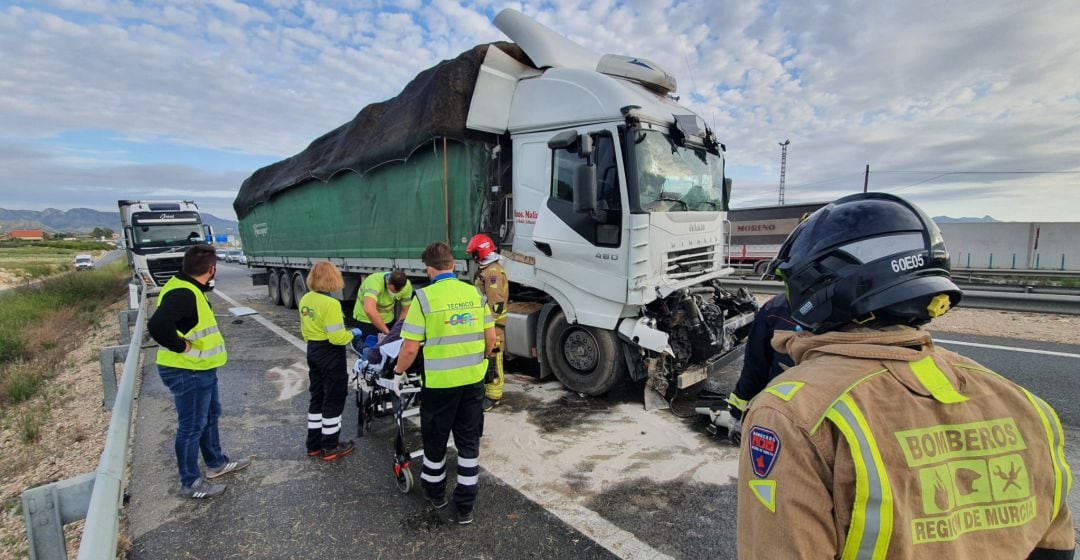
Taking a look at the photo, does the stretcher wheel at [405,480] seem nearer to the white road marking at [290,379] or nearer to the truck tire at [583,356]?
the truck tire at [583,356]

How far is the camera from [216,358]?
3412mm

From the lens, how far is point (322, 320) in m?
3.77

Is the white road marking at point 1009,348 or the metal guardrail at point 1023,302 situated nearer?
the white road marking at point 1009,348

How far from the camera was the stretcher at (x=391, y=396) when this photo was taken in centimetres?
332

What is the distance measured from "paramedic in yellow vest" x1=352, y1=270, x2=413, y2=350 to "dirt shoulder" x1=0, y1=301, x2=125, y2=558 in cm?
250

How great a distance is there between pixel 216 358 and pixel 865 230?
3.87 metres

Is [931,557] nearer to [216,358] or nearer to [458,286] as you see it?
[458,286]

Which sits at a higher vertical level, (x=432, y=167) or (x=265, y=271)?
(x=432, y=167)

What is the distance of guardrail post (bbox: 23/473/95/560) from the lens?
164 cm

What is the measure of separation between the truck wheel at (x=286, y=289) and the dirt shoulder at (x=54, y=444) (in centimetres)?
461

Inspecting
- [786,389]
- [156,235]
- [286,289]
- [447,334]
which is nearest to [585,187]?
[447,334]

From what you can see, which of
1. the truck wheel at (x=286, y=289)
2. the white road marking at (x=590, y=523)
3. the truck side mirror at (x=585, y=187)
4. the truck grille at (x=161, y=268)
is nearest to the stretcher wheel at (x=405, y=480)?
the white road marking at (x=590, y=523)

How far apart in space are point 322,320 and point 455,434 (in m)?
1.50

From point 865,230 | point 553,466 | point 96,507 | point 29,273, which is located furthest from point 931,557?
point 29,273
